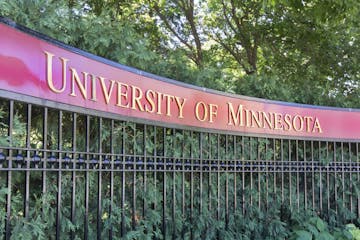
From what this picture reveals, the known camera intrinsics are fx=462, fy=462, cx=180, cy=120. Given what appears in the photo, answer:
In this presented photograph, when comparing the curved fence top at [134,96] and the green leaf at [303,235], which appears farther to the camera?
the green leaf at [303,235]

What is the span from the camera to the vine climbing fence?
3527mm

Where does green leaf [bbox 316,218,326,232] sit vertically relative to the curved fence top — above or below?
below

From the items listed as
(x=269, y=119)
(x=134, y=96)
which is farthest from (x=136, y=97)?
(x=269, y=119)

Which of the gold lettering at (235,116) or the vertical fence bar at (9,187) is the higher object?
the gold lettering at (235,116)

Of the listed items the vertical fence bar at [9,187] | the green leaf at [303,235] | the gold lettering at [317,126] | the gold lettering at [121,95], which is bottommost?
the green leaf at [303,235]

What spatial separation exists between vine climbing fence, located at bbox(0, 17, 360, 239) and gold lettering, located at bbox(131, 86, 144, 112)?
0.09ft

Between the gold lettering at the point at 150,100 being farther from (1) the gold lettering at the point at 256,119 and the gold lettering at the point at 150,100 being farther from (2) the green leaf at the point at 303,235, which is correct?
(2) the green leaf at the point at 303,235

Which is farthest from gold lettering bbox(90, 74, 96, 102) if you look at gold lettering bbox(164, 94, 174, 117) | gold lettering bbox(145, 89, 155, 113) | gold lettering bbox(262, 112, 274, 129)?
gold lettering bbox(262, 112, 274, 129)

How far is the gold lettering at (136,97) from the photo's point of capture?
14.7ft

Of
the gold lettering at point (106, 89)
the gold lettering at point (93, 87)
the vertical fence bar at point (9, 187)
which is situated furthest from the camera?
the gold lettering at point (106, 89)

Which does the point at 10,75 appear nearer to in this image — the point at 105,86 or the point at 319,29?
the point at 105,86

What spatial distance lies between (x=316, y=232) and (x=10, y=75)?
4.45 metres

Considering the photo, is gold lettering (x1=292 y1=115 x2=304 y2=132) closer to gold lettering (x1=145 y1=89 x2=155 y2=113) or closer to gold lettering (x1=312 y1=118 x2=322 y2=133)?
gold lettering (x1=312 y1=118 x2=322 y2=133)

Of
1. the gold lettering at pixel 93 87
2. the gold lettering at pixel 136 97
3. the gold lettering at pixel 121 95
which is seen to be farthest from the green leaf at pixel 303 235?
the gold lettering at pixel 93 87
